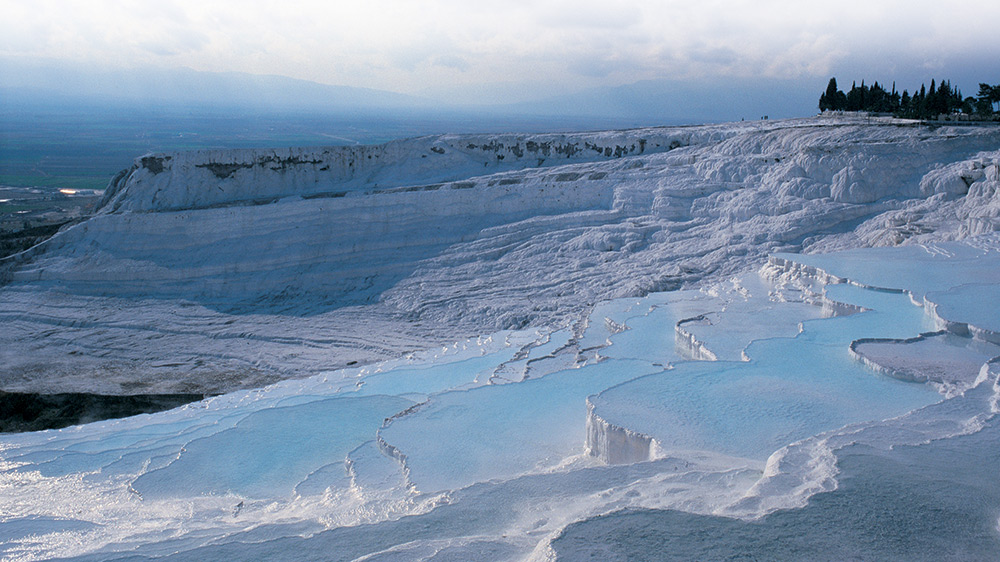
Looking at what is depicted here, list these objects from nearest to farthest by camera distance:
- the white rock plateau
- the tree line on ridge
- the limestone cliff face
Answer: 1. the white rock plateau
2. the limestone cliff face
3. the tree line on ridge

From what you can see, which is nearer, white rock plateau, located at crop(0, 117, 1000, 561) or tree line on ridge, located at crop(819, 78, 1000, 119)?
white rock plateau, located at crop(0, 117, 1000, 561)

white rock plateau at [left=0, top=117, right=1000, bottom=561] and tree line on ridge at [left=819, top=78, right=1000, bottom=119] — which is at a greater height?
tree line on ridge at [left=819, top=78, right=1000, bottom=119]

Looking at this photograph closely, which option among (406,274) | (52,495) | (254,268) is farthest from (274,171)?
(52,495)

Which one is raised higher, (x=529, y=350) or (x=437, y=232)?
(x=437, y=232)

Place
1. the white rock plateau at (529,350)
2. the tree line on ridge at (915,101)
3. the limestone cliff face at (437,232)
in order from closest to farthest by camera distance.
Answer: the white rock plateau at (529,350) → the limestone cliff face at (437,232) → the tree line on ridge at (915,101)

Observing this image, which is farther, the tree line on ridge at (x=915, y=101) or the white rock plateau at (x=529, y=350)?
the tree line on ridge at (x=915, y=101)

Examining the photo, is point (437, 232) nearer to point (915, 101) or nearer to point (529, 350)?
point (529, 350)

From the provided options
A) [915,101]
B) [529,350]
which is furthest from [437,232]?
[915,101]

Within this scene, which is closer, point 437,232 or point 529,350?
point 529,350


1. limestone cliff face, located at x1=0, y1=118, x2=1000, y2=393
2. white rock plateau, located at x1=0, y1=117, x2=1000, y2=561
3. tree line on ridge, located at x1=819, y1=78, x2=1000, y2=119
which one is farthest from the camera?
tree line on ridge, located at x1=819, y1=78, x2=1000, y2=119

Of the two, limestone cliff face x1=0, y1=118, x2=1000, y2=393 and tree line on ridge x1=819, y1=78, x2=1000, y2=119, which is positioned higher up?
tree line on ridge x1=819, y1=78, x2=1000, y2=119

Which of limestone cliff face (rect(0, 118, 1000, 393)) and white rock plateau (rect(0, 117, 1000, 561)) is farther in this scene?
limestone cliff face (rect(0, 118, 1000, 393))

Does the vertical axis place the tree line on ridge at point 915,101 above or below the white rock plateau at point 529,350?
above
